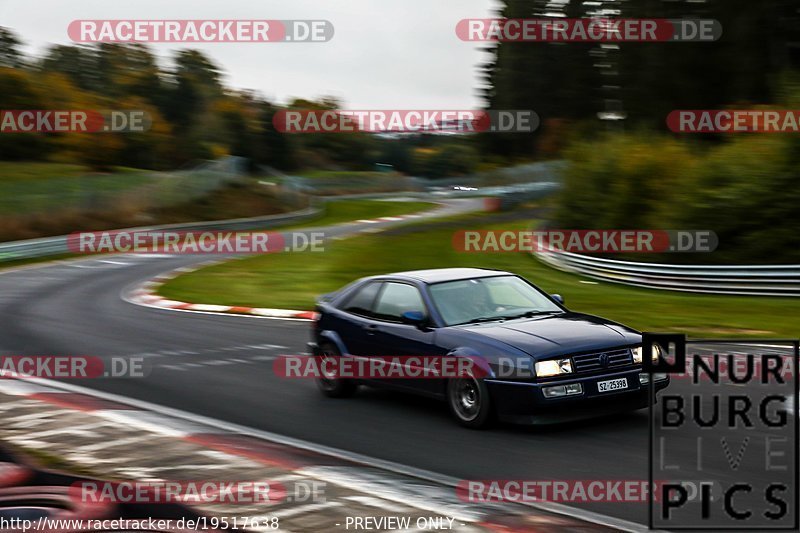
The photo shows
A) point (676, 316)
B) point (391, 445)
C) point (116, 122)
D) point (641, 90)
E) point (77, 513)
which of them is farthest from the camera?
point (116, 122)

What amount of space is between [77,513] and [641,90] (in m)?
49.9

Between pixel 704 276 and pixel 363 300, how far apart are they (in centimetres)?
1497

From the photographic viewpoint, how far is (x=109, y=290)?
26.3 meters

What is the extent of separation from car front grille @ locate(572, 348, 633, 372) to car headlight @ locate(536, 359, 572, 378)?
60 millimetres

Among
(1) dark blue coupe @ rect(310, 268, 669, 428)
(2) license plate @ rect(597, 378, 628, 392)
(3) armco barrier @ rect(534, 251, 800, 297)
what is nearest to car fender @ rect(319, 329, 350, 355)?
(1) dark blue coupe @ rect(310, 268, 669, 428)

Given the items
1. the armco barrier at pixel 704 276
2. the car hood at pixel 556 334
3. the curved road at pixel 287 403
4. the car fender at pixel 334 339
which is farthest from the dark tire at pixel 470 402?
the armco barrier at pixel 704 276

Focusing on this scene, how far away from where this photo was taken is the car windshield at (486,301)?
9250mm

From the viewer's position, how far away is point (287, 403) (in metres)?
10.3

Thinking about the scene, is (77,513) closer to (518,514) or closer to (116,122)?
(518,514)

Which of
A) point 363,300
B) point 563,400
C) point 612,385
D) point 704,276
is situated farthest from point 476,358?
point 704,276

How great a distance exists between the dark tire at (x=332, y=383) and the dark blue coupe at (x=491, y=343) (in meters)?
0.01

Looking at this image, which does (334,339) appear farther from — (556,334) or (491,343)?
(556,334)

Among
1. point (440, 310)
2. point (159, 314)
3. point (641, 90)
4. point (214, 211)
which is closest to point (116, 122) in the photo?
point (214, 211)

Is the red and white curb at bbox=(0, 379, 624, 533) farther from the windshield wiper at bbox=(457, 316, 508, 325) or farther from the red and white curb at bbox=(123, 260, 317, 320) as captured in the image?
the red and white curb at bbox=(123, 260, 317, 320)
